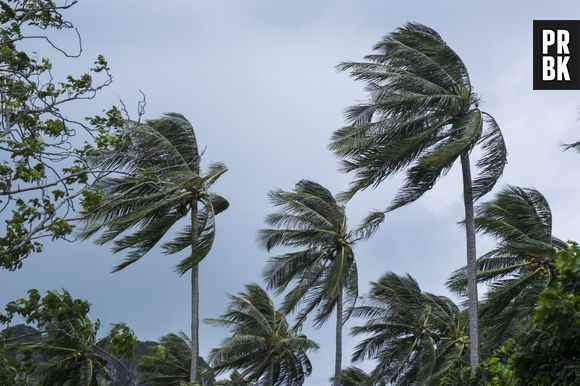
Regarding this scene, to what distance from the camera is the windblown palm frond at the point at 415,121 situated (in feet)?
100

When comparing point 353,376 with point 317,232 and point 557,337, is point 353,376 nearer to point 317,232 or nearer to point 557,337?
point 317,232

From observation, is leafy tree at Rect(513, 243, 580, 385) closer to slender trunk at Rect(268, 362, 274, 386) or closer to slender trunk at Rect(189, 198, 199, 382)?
slender trunk at Rect(189, 198, 199, 382)

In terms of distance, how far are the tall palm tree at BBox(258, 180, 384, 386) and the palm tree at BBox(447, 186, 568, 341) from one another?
18.7 feet

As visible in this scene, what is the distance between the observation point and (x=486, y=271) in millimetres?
34031

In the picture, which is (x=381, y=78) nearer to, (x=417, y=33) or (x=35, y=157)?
(x=417, y=33)

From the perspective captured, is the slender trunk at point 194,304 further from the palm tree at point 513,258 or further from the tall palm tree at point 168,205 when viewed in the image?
the palm tree at point 513,258

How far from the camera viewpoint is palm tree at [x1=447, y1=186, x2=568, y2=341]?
33.0 m

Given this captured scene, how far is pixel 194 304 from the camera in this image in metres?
37.6

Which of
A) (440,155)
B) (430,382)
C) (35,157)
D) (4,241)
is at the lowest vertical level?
(4,241)

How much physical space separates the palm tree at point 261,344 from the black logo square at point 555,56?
21505 millimetres

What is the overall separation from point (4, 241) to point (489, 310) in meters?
22.3

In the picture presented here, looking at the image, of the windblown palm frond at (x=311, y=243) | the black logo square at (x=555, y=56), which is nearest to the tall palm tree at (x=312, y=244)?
the windblown palm frond at (x=311, y=243)

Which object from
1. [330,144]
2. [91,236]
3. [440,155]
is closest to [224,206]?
[91,236]

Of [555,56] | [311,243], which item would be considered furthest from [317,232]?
[555,56]
